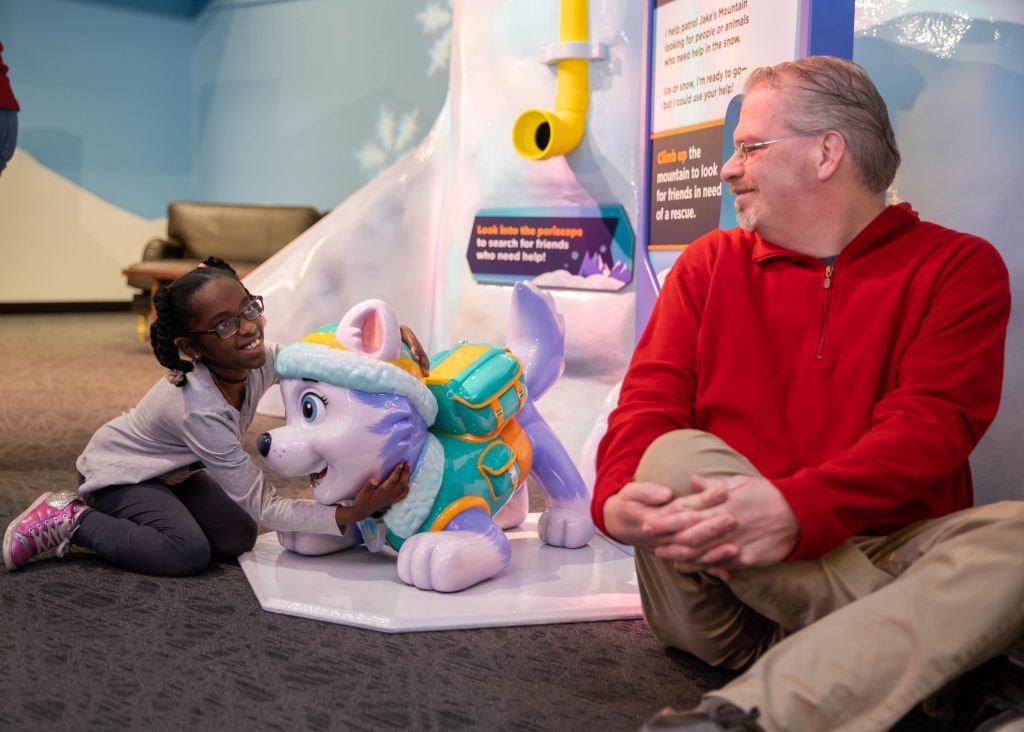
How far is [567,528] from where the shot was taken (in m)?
2.43

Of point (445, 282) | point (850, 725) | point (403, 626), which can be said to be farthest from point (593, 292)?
point (850, 725)

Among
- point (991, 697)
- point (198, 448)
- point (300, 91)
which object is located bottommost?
point (991, 697)

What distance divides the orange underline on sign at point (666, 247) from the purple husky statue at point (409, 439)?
0.59 metres

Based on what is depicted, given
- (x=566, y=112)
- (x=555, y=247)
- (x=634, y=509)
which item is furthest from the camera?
(x=555, y=247)

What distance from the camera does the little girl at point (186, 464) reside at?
7.13 ft

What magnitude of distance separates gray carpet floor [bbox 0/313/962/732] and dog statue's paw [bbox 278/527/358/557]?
0.12m

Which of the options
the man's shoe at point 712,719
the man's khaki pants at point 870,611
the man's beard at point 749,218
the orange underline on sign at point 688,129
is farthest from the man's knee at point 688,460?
the orange underline on sign at point 688,129

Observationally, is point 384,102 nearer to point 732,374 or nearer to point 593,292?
point 593,292

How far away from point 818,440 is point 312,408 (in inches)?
38.9

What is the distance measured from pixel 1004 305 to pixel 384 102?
607cm

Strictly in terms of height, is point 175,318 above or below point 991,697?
above

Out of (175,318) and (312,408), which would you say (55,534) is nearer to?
(175,318)

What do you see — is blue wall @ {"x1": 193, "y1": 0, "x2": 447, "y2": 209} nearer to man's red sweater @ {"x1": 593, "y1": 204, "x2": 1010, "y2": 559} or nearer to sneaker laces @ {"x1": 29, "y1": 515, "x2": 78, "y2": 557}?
sneaker laces @ {"x1": 29, "y1": 515, "x2": 78, "y2": 557}

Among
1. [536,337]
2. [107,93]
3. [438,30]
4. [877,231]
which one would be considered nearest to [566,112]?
[536,337]
